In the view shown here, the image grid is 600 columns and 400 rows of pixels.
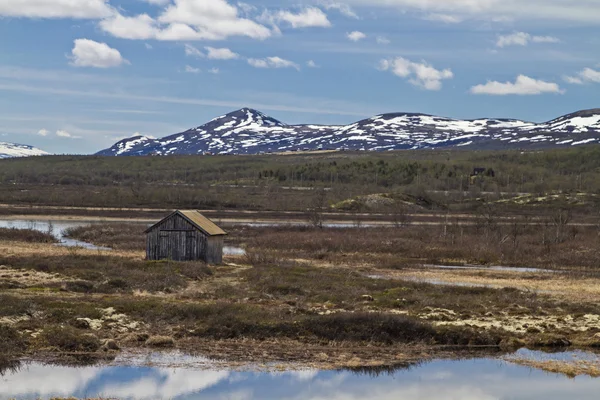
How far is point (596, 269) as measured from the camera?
6328 centimetres

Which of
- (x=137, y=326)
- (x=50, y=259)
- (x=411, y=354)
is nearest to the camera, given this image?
(x=411, y=354)

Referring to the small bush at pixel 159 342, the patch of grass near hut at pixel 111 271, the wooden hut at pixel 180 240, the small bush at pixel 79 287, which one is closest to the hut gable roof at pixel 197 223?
the wooden hut at pixel 180 240

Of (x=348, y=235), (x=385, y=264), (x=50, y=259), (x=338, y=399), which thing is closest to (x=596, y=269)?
(x=385, y=264)

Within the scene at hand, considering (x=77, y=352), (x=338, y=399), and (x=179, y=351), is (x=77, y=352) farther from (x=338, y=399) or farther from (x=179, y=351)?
(x=338, y=399)

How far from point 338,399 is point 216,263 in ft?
112

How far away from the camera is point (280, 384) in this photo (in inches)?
1063

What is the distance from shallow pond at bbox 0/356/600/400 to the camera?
83.3 ft

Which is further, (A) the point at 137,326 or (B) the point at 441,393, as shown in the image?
(A) the point at 137,326

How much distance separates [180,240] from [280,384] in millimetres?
32852

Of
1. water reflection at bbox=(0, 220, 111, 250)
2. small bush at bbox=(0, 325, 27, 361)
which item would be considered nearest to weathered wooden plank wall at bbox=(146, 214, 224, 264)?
water reflection at bbox=(0, 220, 111, 250)

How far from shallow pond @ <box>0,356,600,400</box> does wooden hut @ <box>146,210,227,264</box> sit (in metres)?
29.1

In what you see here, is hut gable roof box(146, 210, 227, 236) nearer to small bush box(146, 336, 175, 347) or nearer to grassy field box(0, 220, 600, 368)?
grassy field box(0, 220, 600, 368)

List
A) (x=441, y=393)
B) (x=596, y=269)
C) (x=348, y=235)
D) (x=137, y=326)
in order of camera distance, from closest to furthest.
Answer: (x=441, y=393) → (x=137, y=326) → (x=596, y=269) → (x=348, y=235)

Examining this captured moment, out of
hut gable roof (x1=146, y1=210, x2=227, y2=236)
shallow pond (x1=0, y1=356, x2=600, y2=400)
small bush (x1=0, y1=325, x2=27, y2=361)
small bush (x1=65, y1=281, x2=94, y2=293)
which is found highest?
hut gable roof (x1=146, y1=210, x2=227, y2=236)
